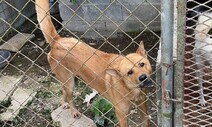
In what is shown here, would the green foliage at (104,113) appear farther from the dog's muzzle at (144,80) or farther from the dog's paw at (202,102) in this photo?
the dog's paw at (202,102)

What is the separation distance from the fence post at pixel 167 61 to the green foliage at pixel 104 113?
159 cm

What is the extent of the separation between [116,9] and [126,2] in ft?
0.73

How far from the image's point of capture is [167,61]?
7.02 feet

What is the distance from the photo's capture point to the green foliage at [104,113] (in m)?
3.92

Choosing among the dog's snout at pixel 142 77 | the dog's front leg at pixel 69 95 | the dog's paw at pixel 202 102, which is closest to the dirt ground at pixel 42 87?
the dog's front leg at pixel 69 95

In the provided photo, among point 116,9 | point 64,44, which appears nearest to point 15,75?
point 64,44

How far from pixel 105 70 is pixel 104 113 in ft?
2.13

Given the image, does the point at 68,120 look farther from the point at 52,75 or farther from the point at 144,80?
the point at 144,80

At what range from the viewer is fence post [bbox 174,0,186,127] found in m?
2.01

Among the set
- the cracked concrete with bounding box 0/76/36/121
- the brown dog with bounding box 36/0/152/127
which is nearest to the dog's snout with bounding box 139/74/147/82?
the brown dog with bounding box 36/0/152/127

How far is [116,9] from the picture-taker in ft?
20.2

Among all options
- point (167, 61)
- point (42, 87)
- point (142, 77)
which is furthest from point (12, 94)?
point (167, 61)

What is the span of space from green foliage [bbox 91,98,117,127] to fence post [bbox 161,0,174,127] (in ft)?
5.21

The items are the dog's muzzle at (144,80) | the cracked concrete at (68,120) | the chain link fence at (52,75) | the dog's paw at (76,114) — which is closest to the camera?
the dog's muzzle at (144,80)
